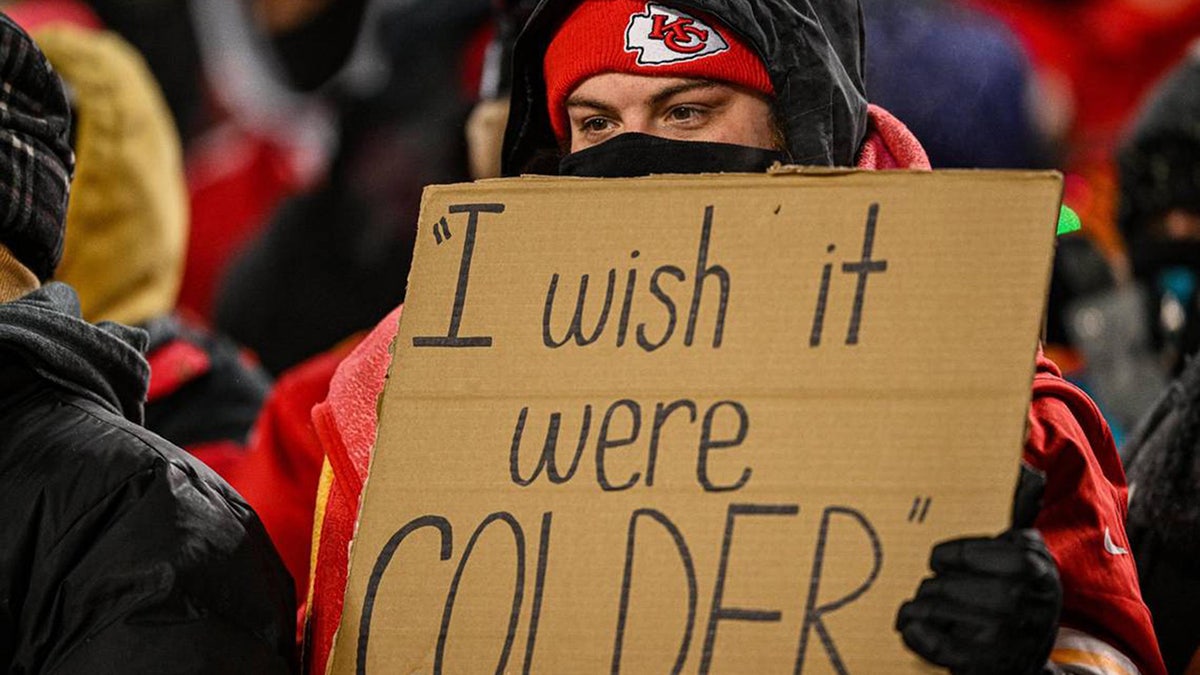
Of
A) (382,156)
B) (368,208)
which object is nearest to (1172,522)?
(368,208)

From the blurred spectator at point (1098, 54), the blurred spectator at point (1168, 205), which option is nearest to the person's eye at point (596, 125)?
the blurred spectator at point (1168, 205)

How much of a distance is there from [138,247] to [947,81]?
1.96 m

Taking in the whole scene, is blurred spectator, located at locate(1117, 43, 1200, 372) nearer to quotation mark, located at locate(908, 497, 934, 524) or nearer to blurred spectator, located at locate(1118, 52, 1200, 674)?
blurred spectator, located at locate(1118, 52, 1200, 674)

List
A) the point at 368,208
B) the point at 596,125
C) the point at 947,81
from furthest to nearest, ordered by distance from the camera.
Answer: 1. the point at 368,208
2. the point at 947,81
3. the point at 596,125

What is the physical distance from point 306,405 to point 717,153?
164 cm

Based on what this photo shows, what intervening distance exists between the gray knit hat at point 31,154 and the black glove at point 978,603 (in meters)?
1.21

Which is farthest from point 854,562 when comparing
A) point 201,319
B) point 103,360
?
point 201,319

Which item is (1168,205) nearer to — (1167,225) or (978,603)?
(1167,225)

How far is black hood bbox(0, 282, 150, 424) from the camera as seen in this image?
2.42 metres

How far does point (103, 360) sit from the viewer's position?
99.3 inches

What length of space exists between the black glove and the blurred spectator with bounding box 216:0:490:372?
368 centimetres

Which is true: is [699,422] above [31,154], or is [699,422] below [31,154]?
below

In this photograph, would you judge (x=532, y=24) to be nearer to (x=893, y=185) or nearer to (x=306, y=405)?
(x=893, y=185)

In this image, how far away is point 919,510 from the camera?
2.11 meters
